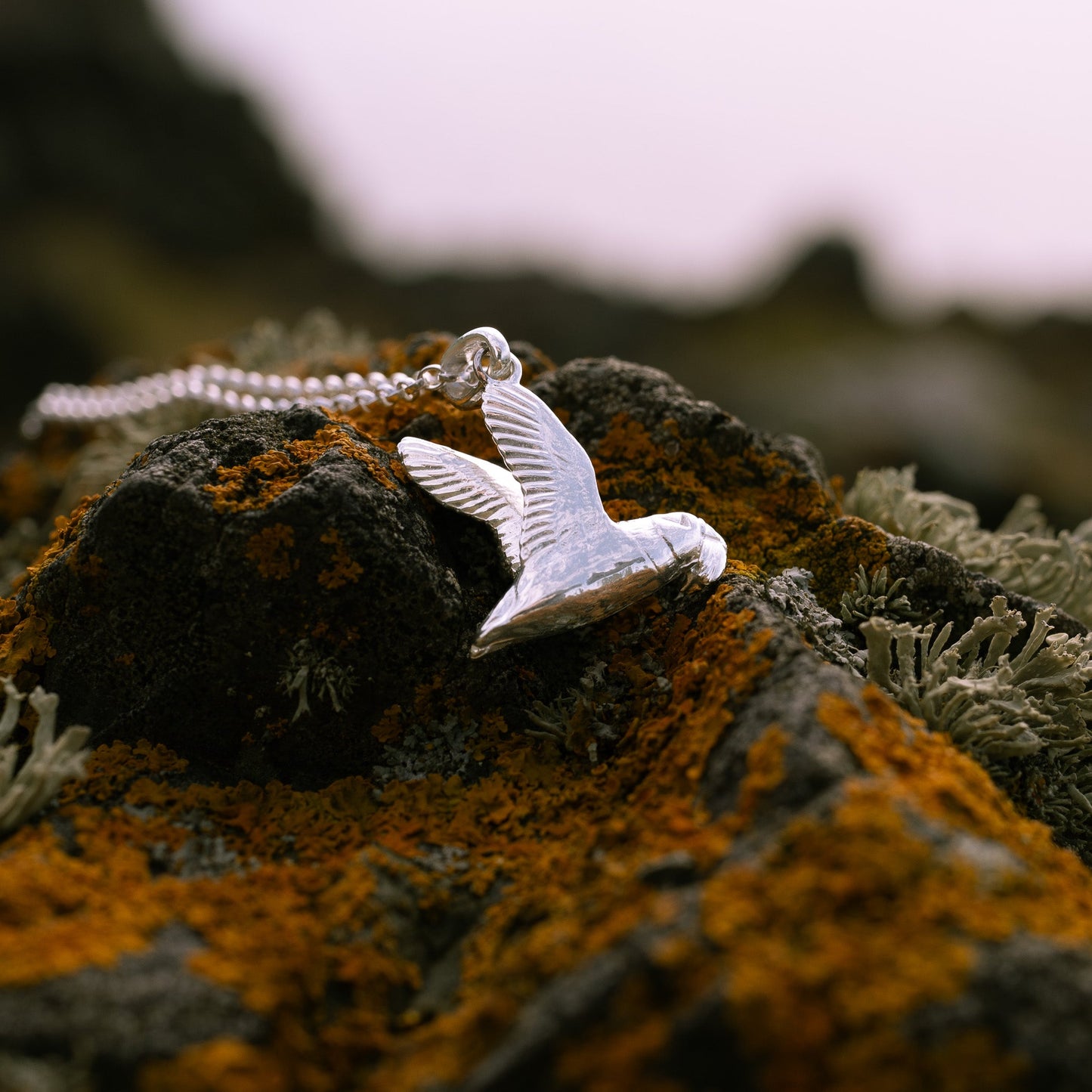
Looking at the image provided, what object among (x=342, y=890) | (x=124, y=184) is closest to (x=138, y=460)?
(x=342, y=890)

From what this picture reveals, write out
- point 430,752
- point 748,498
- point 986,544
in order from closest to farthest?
1. point 430,752
2. point 748,498
3. point 986,544

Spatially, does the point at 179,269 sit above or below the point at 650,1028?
below

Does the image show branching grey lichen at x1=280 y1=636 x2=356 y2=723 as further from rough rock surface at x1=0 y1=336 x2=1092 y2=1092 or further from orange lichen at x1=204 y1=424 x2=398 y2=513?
orange lichen at x1=204 y1=424 x2=398 y2=513

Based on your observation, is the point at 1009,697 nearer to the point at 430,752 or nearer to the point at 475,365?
the point at 430,752

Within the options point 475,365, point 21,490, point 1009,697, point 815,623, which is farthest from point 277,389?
point 1009,697

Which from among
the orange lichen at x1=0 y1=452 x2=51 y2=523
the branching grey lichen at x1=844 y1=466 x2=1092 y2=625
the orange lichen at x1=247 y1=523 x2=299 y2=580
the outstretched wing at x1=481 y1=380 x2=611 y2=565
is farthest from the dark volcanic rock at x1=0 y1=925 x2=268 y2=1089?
the orange lichen at x1=0 y1=452 x2=51 y2=523

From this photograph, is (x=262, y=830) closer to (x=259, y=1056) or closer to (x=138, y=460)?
(x=259, y=1056)

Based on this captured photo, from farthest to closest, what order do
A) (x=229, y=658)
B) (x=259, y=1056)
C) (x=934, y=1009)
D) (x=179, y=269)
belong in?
(x=179, y=269) < (x=229, y=658) < (x=259, y=1056) < (x=934, y=1009)
